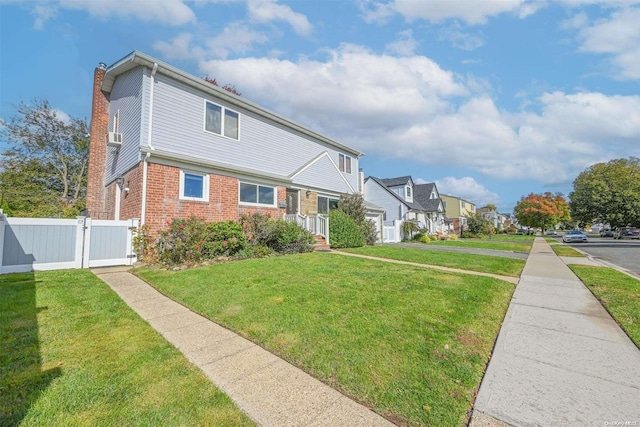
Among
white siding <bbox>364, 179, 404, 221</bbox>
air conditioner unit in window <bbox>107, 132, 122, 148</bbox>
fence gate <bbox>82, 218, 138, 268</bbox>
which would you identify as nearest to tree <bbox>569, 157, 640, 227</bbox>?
white siding <bbox>364, 179, 404, 221</bbox>

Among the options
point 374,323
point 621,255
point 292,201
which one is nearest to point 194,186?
point 292,201

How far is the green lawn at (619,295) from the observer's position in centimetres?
433

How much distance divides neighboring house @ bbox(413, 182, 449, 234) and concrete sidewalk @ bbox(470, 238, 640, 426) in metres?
30.2

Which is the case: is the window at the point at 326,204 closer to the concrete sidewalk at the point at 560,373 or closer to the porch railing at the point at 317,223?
the porch railing at the point at 317,223

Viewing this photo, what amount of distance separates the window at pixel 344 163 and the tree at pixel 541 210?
160 ft

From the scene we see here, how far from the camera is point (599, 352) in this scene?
11.1 feet

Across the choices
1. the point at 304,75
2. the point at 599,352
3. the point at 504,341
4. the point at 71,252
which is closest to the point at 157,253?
the point at 71,252

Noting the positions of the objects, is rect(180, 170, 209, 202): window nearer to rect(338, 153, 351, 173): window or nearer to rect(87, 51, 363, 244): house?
rect(87, 51, 363, 244): house

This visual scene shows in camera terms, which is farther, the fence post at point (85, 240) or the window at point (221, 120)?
the window at point (221, 120)

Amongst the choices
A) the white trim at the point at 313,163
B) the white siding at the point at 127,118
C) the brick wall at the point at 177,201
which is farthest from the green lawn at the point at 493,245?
the white siding at the point at 127,118

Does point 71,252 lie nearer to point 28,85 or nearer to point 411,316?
point 411,316

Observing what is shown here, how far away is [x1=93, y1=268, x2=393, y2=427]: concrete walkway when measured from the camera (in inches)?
85.7

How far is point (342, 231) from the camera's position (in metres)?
14.5

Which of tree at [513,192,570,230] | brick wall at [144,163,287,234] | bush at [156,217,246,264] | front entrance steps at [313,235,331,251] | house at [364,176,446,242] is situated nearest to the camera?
bush at [156,217,246,264]
